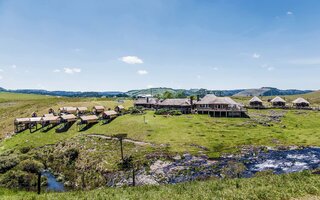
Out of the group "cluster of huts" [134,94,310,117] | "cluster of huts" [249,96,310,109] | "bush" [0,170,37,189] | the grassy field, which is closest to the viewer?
"bush" [0,170,37,189]

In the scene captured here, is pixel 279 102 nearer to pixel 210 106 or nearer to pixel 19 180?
pixel 210 106

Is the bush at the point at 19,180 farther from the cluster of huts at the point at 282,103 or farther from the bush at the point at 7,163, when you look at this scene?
the cluster of huts at the point at 282,103

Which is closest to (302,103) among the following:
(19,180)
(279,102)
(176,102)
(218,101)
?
(279,102)

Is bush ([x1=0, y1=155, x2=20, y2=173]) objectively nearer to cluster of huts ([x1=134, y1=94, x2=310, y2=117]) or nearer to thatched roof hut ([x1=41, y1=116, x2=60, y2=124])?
thatched roof hut ([x1=41, y1=116, x2=60, y2=124])

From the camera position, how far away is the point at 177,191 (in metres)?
29.0

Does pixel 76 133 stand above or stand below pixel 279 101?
below

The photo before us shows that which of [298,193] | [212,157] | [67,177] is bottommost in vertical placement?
[67,177]

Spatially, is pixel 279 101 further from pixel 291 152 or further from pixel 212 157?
pixel 212 157

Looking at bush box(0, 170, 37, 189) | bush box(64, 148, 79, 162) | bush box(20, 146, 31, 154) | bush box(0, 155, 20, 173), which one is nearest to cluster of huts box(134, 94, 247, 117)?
bush box(64, 148, 79, 162)

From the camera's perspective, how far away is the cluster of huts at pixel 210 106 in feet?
350

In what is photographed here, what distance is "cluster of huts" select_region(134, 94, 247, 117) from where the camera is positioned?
107 metres

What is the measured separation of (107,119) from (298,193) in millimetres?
85967

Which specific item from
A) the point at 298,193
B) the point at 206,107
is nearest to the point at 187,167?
the point at 298,193

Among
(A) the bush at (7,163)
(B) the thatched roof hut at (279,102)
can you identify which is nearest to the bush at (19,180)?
(A) the bush at (7,163)
